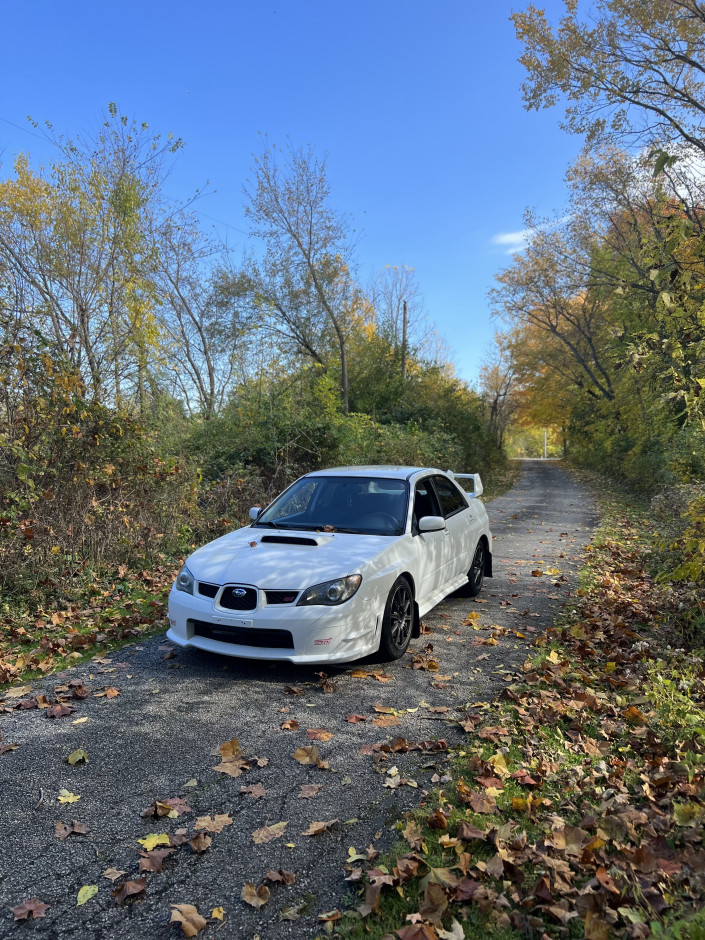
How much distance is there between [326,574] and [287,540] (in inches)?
32.9

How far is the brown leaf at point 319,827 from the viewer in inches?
111

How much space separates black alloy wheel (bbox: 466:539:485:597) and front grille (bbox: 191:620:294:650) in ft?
11.3

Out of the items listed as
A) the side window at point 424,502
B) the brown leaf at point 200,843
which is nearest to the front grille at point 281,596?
the side window at point 424,502

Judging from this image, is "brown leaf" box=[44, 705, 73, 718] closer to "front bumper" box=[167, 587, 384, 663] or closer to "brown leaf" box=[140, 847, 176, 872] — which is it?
"front bumper" box=[167, 587, 384, 663]

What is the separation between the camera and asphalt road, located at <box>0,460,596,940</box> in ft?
7.95

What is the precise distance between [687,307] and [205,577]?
568 centimetres

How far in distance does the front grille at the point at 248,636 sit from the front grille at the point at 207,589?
8.8 inches

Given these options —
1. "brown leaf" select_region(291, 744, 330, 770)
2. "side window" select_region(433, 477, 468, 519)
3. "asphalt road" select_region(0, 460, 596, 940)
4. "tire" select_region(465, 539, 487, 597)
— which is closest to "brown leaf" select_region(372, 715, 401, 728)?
"asphalt road" select_region(0, 460, 596, 940)

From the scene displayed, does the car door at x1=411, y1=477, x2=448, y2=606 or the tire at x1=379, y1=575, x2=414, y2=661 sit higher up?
the car door at x1=411, y1=477, x2=448, y2=606

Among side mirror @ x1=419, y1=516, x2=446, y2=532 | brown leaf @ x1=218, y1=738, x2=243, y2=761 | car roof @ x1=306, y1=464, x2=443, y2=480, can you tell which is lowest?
brown leaf @ x1=218, y1=738, x2=243, y2=761

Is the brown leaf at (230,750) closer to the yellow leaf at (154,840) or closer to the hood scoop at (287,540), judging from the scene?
the yellow leaf at (154,840)

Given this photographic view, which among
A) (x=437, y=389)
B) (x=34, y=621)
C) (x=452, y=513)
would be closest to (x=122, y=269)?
(x=34, y=621)

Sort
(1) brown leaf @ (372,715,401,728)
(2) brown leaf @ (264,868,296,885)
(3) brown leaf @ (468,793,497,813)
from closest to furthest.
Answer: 1. (2) brown leaf @ (264,868,296,885)
2. (3) brown leaf @ (468,793,497,813)
3. (1) brown leaf @ (372,715,401,728)

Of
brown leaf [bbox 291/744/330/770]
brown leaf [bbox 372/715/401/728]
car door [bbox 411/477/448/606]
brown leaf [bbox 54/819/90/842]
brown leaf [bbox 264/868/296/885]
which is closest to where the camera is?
brown leaf [bbox 264/868/296/885]
